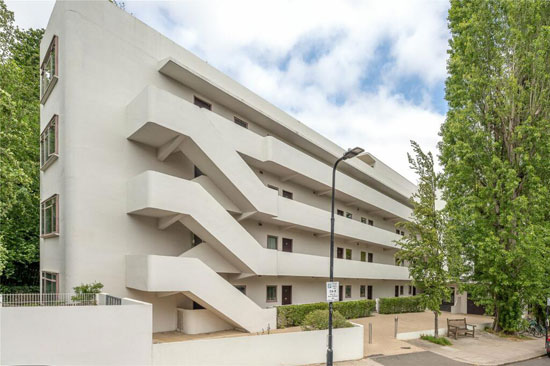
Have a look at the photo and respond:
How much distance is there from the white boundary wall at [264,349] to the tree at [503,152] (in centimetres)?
993

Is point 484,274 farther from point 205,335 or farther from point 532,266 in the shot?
point 205,335

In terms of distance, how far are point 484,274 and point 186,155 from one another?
62.7ft

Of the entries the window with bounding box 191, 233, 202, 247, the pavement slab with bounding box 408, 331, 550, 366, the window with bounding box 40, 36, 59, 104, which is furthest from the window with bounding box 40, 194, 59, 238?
the pavement slab with bounding box 408, 331, 550, 366

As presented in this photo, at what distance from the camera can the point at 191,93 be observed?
2081 cm

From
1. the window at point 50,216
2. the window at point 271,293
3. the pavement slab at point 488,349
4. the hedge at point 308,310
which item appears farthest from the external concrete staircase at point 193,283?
the pavement slab at point 488,349

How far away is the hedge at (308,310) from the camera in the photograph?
816 inches

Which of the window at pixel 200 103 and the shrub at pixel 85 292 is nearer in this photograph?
the shrub at pixel 85 292

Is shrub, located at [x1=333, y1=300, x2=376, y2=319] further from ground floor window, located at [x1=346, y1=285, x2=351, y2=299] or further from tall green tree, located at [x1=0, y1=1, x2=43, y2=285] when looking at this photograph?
tall green tree, located at [x1=0, y1=1, x2=43, y2=285]

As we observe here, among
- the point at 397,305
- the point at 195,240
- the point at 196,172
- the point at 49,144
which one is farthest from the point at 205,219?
the point at 397,305

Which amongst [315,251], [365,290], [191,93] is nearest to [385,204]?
[365,290]

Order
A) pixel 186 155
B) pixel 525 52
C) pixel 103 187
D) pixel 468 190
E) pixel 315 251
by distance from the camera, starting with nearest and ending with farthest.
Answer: pixel 103 187 < pixel 186 155 < pixel 525 52 < pixel 468 190 < pixel 315 251

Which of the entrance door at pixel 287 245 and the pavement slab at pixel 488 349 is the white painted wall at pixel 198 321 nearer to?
the entrance door at pixel 287 245

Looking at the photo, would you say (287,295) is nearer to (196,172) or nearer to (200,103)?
(196,172)

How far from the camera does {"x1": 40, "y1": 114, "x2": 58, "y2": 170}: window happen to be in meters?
17.1
